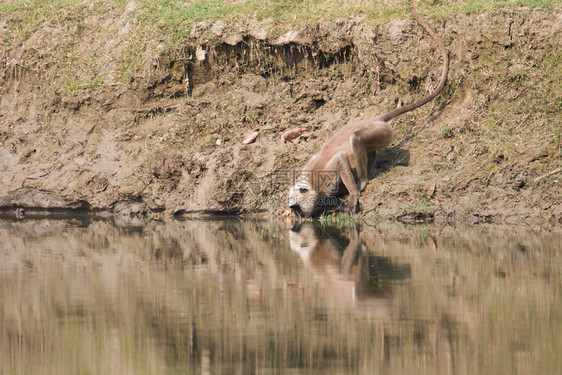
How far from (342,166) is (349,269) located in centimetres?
490

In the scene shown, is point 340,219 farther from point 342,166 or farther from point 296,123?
point 296,123

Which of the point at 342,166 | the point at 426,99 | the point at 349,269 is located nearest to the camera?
the point at 349,269

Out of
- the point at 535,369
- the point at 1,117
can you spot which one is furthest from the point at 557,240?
the point at 1,117

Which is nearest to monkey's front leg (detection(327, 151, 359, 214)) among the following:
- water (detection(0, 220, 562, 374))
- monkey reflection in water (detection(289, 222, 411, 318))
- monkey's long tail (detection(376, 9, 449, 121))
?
monkey's long tail (detection(376, 9, 449, 121))

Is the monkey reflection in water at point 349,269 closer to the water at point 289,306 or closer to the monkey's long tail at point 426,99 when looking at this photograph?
the water at point 289,306

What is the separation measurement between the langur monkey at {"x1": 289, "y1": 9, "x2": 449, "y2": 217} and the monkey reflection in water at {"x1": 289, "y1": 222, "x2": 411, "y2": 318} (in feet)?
5.69

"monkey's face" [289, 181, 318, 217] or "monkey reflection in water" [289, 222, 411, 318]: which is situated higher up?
"monkey's face" [289, 181, 318, 217]

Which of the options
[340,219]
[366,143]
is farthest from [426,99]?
[340,219]

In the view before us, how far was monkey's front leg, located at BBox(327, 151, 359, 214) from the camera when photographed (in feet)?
38.9

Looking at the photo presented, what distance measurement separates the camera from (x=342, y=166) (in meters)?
11.9

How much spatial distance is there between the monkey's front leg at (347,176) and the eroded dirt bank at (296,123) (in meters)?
0.19

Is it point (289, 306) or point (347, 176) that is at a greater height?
point (347, 176)

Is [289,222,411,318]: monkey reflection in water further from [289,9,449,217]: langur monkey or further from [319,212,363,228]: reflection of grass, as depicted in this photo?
[289,9,449,217]: langur monkey

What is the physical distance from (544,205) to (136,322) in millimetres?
7275
